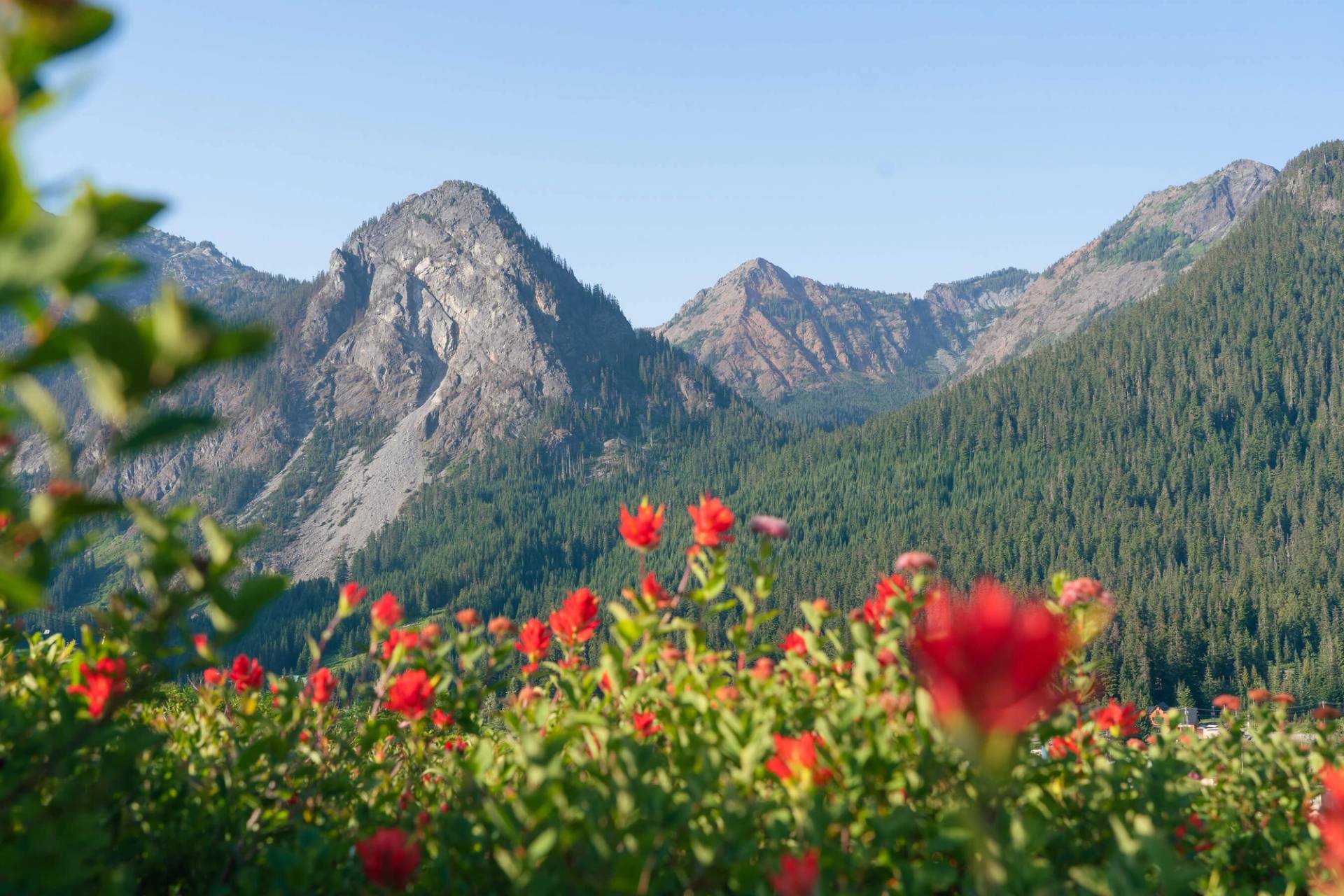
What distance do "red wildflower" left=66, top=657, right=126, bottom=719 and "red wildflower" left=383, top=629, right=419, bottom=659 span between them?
3.88 feet

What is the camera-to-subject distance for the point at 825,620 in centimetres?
423

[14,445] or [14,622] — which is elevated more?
[14,445]

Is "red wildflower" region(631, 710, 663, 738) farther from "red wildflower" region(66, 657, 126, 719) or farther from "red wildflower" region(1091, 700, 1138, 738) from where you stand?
"red wildflower" region(1091, 700, 1138, 738)

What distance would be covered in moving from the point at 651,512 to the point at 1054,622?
9.36 feet

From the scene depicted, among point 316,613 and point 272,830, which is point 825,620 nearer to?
point 272,830

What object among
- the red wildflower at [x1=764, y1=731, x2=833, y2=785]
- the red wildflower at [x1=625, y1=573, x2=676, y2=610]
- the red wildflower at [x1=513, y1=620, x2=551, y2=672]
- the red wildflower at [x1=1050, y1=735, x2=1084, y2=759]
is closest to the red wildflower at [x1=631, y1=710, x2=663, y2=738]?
the red wildflower at [x1=625, y1=573, x2=676, y2=610]

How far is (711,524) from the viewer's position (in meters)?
4.04

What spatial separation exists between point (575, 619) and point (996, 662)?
3.53 metres

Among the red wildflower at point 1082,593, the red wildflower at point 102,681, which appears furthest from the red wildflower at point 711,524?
the red wildflower at point 102,681

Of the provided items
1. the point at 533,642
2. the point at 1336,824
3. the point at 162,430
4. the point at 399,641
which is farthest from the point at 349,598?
the point at 1336,824

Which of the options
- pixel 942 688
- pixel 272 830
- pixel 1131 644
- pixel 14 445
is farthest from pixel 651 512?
pixel 1131 644

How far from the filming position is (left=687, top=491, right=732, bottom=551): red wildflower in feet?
13.0

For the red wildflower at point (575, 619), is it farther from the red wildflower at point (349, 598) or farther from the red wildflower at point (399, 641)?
the red wildflower at point (349, 598)

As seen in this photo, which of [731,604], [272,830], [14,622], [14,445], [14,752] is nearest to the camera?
[14,445]
